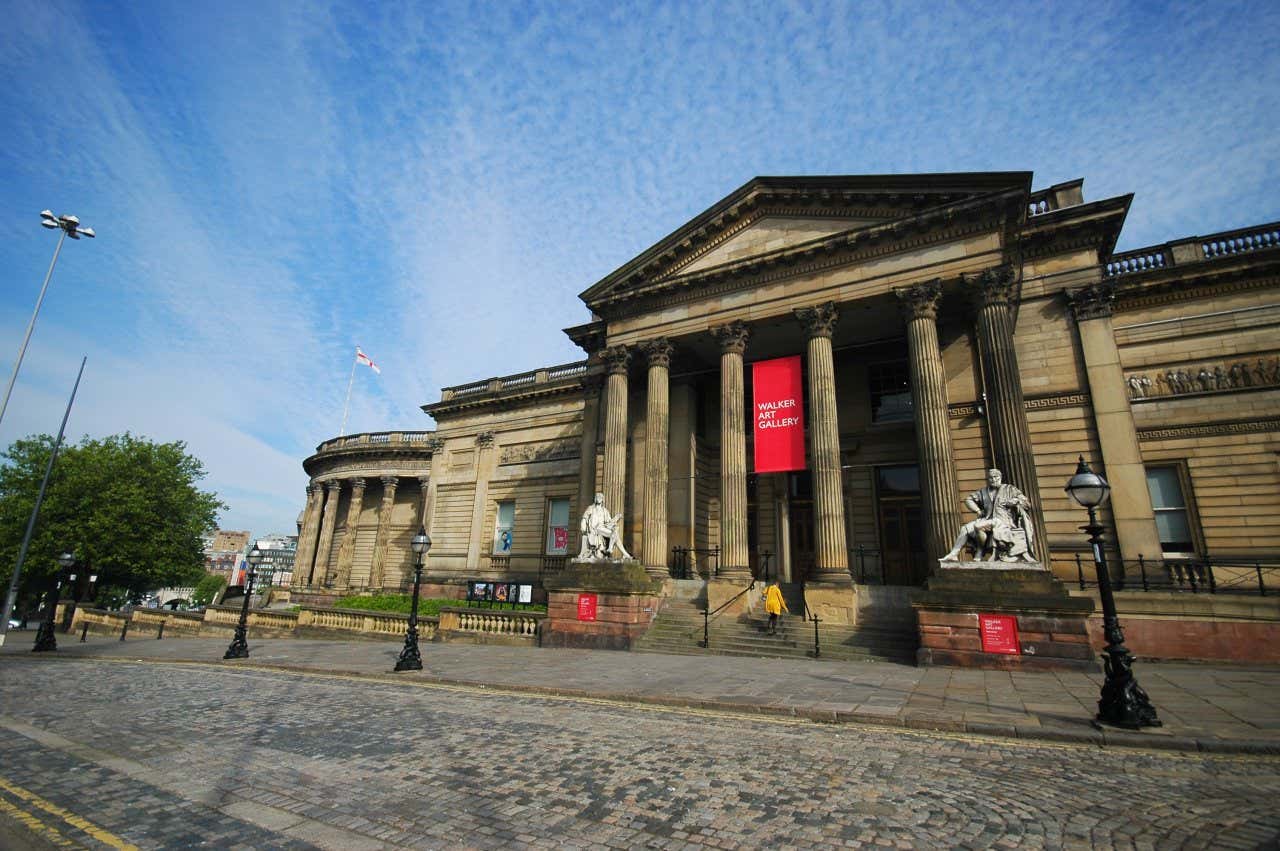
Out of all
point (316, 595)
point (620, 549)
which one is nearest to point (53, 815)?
point (620, 549)

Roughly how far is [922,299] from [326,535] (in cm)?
4033

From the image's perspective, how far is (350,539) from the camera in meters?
39.6

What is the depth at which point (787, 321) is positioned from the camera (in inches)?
754

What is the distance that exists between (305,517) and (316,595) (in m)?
7.35

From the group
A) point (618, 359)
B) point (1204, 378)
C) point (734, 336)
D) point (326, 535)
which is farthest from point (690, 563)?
point (326, 535)

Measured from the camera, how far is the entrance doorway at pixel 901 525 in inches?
766

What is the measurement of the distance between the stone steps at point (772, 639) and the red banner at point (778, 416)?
4429 millimetres

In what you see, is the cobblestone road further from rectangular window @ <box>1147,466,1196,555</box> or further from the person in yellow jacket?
rectangular window @ <box>1147,466,1196,555</box>

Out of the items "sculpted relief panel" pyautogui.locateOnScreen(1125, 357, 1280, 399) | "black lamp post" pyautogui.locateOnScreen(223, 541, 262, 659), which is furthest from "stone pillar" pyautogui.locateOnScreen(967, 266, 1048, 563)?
"black lamp post" pyautogui.locateOnScreen(223, 541, 262, 659)

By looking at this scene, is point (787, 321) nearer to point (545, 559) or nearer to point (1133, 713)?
point (1133, 713)

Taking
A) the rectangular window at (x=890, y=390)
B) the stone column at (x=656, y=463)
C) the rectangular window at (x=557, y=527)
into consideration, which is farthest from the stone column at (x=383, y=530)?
the rectangular window at (x=890, y=390)

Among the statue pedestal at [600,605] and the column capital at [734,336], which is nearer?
the statue pedestal at [600,605]

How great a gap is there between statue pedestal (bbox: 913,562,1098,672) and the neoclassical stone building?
1412 mm

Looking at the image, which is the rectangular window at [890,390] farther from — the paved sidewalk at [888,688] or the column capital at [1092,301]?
the paved sidewalk at [888,688]
